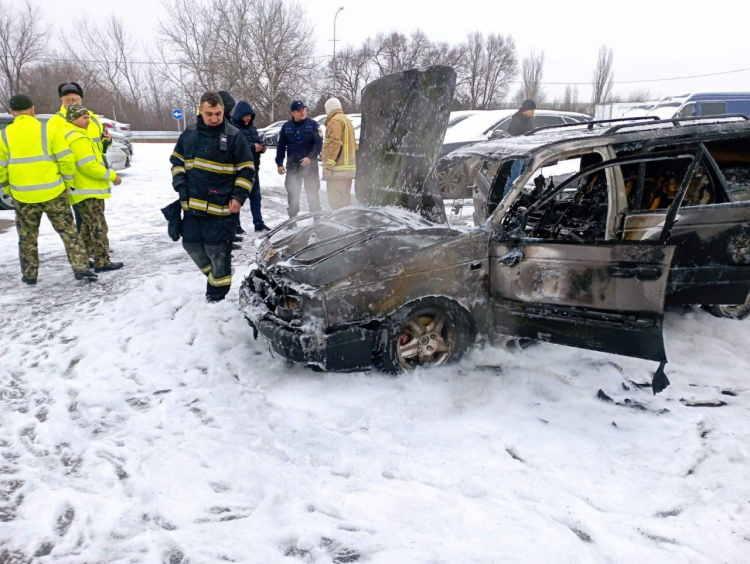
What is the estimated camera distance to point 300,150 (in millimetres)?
7449

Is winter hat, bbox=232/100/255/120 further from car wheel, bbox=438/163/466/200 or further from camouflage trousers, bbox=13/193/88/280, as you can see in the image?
car wheel, bbox=438/163/466/200

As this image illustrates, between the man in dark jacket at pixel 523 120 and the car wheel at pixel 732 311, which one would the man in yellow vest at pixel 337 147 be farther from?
the car wheel at pixel 732 311

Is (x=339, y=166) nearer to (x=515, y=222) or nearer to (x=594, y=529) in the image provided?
(x=515, y=222)

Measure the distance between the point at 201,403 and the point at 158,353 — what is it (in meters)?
0.89

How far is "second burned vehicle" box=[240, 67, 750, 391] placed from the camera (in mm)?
→ 3342

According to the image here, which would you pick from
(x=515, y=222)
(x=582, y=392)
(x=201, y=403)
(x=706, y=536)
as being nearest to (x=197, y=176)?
(x=201, y=403)

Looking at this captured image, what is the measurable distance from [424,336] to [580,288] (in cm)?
112

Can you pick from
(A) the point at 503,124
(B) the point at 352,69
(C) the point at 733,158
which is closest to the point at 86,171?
(C) the point at 733,158

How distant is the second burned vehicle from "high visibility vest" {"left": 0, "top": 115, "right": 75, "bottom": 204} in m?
2.57

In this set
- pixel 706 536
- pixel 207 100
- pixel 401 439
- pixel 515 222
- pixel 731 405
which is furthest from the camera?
pixel 207 100

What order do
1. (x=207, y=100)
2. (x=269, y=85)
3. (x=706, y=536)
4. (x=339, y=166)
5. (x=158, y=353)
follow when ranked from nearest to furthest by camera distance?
1. (x=706, y=536)
2. (x=158, y=353)
3. (x=207, y=100)
4. (x=339, y=166)
5. (x=269, y=85)

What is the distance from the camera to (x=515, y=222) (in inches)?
143

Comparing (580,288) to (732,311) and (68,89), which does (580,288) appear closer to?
(732,311)

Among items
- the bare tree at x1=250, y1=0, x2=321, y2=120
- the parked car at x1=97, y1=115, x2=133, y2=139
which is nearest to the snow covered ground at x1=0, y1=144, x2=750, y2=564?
the parked car at x1=97, y1=115, x2=133, y2=139
